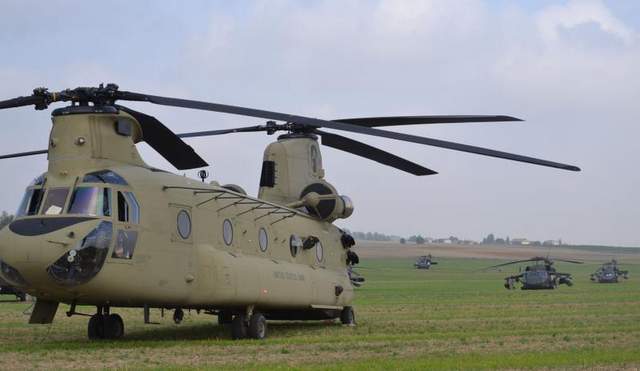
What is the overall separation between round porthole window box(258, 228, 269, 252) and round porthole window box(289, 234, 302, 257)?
1152 mm

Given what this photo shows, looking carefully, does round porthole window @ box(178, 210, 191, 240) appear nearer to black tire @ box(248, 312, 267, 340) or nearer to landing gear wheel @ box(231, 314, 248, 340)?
landing gear wheel @ box(231, 314, 248, 340)

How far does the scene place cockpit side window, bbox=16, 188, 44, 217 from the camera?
1410cm

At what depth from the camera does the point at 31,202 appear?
560 inches

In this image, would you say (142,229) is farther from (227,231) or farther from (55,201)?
(227,231)

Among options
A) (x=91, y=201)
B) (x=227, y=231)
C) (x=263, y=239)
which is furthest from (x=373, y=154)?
(x=91, y=201)

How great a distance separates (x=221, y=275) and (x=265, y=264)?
191cm

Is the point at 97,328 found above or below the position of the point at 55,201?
below

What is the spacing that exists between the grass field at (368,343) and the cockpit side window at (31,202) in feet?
7.11

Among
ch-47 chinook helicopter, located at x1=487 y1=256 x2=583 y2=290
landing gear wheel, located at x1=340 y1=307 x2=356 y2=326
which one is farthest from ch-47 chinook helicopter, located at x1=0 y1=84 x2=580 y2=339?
ch-47 chinook helicopter, located at x1=487 y1=256 x2=583 y2=290

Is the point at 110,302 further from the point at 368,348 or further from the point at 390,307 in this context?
the point at 390,307

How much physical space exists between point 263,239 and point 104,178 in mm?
4825

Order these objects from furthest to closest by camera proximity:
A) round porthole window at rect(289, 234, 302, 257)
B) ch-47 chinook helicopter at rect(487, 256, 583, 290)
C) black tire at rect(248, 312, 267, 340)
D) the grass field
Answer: ch-47 chinook helicopter at rect(487, 256, 583, 290) < round porthole window at rect(289, 234, 302, 257) < black tire at rect(248, 312, 267, 340) < the grass field

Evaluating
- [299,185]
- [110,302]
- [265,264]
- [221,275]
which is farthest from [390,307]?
[110,302]

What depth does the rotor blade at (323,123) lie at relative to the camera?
1389 centimetres
